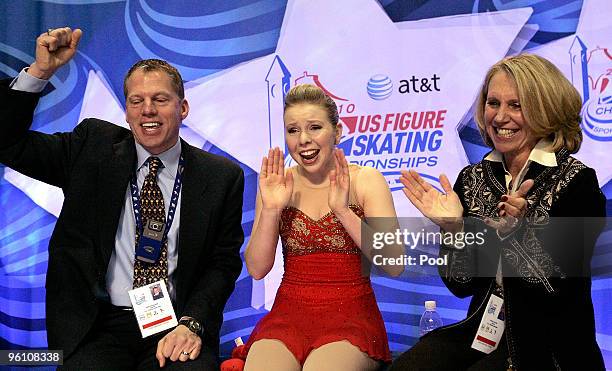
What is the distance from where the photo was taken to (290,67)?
4.59 m

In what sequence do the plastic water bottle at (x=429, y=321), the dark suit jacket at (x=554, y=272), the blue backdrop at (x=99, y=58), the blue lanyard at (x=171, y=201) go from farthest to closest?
the blue backdrop at (x=99, y=58)
the plastic water bottle at (x=429, y=321)
the blue lanyard at (x=171, y=201)
the dark suit jacket at (x=554, y=272)

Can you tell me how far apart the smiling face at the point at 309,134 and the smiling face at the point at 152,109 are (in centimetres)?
46

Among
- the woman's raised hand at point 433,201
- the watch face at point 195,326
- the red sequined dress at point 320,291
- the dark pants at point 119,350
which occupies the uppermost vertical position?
the woman's raised hand at point 433,201

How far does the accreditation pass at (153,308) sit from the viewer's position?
9.23 ft

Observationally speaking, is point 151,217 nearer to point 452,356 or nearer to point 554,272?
point 452,356

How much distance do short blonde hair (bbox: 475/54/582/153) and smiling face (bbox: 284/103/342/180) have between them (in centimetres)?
73

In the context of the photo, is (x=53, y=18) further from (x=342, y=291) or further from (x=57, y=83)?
(x=342, y=291)

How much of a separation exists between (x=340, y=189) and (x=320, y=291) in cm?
40

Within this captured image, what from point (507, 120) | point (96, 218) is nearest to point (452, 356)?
point (507, 120)

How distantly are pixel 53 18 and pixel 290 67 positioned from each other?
1.54 metres

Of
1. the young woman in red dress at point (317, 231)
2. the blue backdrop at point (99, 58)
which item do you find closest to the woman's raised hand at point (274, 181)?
the young woman in red dress at point (317, 231)

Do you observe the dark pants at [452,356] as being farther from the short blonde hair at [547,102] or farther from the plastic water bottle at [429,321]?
the plastic water bottle at [429,321]

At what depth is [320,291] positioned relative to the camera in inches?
Result: 114

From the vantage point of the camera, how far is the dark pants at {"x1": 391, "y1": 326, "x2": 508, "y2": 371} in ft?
8.58
